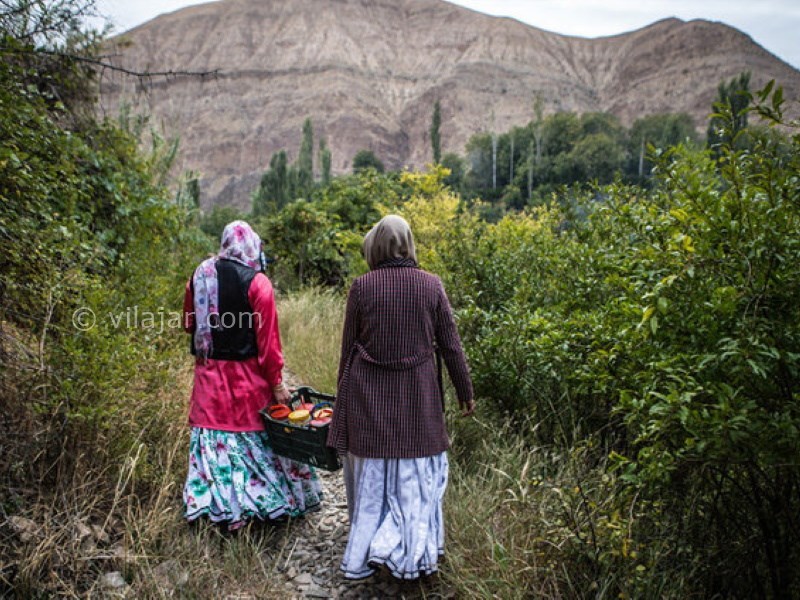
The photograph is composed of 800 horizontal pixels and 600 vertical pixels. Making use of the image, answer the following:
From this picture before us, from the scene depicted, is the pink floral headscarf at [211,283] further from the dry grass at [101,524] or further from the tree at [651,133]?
the tree at [651,133]

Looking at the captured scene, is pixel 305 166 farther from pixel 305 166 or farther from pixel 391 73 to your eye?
pixel 391 73

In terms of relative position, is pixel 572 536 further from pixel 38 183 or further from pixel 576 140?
pixel 576 140

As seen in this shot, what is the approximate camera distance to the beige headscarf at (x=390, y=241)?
254 cm

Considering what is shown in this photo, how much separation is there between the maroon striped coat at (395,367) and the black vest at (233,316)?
0.73m

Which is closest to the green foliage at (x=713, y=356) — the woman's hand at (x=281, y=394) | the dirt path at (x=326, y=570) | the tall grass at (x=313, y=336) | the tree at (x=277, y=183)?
the dirt path at (x=326, y=570)

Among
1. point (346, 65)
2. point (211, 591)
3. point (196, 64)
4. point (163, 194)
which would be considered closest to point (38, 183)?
point (211, 591)

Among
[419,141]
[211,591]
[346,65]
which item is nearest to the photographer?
[211,591]

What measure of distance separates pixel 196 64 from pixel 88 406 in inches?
4796

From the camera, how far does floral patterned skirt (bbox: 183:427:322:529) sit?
9.47ft

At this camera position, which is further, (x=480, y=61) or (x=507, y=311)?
(x=480, y=61)

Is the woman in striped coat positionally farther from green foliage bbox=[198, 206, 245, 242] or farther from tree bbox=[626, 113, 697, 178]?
tree bbox=[626, 113, 697, 178]

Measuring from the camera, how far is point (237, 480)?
293cm

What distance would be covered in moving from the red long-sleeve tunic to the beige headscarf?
74 centimetres

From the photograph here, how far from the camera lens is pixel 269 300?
2.96m
